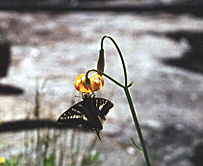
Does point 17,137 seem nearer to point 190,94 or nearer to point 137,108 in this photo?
point 137,108

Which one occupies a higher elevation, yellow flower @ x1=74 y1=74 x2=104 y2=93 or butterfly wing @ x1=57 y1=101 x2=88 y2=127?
yellow flower @ x1=74 y1=74 x2=104 y2=93

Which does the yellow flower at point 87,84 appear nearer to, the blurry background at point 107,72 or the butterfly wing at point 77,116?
the butterfly wing at point 77,116

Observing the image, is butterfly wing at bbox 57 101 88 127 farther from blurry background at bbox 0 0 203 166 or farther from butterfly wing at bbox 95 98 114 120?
blurry background at bbox 0 0 203 166

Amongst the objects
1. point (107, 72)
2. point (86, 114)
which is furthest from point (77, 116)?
point (107, 72)

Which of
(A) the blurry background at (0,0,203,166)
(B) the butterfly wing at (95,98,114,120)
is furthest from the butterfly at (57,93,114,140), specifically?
(A) the blurry background at (0,0,203,166)

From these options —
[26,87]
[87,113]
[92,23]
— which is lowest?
[26,87]

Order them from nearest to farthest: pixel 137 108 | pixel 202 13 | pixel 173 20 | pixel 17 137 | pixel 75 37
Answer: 1. pixel 17 137
2. pixel 137 108
3. pixel 75 37
4. pixel 173 20
5. pixel 202 13

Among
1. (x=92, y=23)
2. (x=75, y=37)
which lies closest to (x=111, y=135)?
(x=75, y=37)

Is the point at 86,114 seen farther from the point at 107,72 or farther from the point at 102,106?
the point at 107,72
